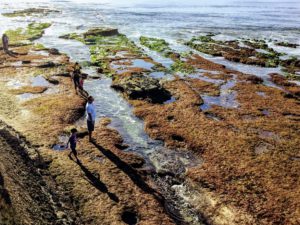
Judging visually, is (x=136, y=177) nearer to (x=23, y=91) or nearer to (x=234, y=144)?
(x=234, y=144)

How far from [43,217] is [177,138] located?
13.6 m

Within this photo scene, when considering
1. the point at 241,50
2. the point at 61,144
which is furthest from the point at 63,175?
the point at 241,50

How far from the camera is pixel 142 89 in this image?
121 ft

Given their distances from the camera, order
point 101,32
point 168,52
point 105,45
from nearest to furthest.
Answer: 1. point 168,52
2. point 105,45
3. point 101,32

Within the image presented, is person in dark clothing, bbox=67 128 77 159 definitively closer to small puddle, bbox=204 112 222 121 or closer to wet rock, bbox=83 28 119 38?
small puddle, bbox=204 112 222 121

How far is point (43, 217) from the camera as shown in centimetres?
1634

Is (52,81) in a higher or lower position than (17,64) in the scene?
lower

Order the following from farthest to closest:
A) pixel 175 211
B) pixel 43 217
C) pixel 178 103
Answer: pixel 178 103 < pixel 175 211 < pixel 43 217

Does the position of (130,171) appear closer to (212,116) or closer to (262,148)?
(262,148)

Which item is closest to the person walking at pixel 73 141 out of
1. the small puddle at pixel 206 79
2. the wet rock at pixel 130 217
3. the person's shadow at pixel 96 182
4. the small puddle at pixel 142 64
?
the person's shadow at pixel 96 182

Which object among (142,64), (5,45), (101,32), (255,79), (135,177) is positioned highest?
(5,45)

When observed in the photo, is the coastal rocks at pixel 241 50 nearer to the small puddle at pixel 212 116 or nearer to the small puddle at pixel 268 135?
the small puddle at pixel 212 116

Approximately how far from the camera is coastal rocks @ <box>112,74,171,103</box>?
36.1 meters

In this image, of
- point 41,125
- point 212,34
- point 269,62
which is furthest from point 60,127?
point 212,34
